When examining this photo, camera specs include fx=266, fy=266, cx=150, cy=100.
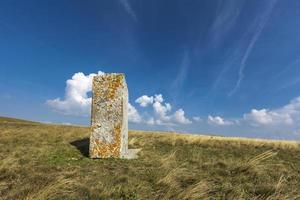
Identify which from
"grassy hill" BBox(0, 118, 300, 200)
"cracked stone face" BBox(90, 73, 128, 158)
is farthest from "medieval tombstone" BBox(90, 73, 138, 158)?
"grassy hill" BBox(0, 118, 300, 200)

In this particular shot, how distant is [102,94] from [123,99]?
77 centimetres

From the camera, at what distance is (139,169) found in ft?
23.7

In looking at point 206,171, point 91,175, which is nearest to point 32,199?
point 91,175

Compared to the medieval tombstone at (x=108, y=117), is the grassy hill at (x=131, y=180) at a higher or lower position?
lower

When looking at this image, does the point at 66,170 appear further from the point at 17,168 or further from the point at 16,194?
the point at 16,194

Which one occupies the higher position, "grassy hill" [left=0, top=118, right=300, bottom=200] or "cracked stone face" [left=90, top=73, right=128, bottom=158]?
"cracked stone face" [left=90, top=73, right=128, bottom=158]

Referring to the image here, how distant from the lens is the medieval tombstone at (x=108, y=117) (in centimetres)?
922

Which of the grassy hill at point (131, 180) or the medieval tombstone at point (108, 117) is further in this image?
the medieval tombstone at point (108, 117)

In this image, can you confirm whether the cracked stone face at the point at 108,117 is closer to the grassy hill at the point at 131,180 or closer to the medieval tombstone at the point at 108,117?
the medieval tombstone at the point at 108,117

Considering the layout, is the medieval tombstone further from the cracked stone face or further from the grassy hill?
the grassy hill

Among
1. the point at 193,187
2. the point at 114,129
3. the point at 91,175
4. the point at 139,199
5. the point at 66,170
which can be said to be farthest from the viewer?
the point at 114,129

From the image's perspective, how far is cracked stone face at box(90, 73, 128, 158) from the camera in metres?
9.22

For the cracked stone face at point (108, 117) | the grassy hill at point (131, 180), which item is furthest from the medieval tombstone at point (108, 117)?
the grassy hill at point (131, 180)

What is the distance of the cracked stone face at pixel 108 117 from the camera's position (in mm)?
9219
